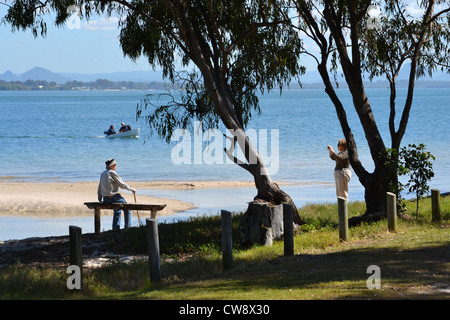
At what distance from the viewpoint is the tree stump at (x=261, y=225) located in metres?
13.9

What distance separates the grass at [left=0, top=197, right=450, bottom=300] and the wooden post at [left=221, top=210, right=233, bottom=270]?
180 millimetres

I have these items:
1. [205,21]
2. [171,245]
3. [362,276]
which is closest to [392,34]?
[205,21]

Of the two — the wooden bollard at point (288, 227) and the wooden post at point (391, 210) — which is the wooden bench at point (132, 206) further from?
the wooden post at point (391, 210)

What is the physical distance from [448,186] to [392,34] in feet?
50.5

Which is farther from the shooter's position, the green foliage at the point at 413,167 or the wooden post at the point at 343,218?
the green foliage at the point at 413,167

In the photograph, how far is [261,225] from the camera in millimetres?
13992

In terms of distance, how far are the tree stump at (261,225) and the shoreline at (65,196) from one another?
948 cm

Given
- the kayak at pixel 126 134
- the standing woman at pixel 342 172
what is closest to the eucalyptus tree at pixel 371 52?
the standing woman at pixel 342 172

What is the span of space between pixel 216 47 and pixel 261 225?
15.2ft
